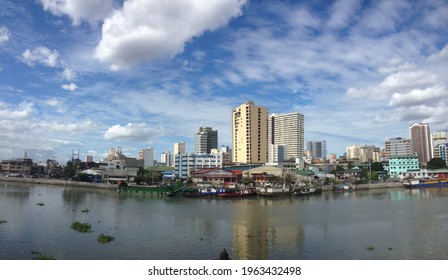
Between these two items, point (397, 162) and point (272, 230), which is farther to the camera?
point (397, 162)

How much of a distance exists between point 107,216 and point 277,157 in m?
97.3

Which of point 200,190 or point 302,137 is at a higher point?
point 302,137

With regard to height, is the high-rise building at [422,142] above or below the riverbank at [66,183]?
above

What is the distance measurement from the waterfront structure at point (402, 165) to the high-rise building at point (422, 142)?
66870mm

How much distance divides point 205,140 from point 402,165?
7027 centimetres

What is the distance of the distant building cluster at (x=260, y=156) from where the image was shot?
290 ft

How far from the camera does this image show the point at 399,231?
21.4 meters

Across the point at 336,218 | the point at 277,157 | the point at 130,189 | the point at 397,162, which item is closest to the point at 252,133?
the point at 277,157

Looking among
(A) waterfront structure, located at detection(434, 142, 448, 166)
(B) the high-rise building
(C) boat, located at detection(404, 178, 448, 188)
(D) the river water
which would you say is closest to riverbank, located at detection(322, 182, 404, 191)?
(C) boat, located at detection(404, 178, 448, 188)

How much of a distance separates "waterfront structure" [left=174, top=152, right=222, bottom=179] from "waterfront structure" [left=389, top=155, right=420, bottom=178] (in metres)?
44.5

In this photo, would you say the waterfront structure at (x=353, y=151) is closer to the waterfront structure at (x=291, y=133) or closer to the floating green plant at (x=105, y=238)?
the waterfront structure at (x=291, y=133)

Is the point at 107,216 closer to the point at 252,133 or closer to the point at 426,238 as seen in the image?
the point at 426,238

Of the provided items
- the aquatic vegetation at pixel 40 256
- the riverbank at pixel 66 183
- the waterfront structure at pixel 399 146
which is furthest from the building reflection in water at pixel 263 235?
the waterfront structure at pixel 399 146

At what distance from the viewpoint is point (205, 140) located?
13575 centimetres
